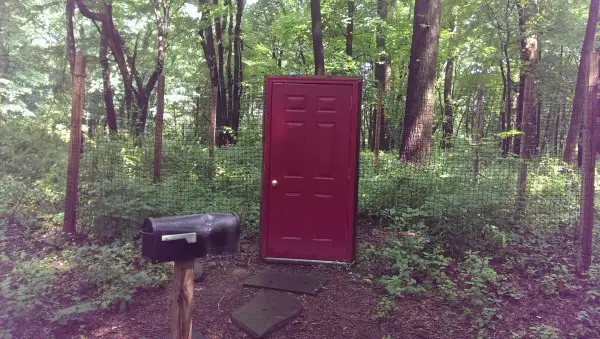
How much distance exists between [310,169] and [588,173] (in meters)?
3.28

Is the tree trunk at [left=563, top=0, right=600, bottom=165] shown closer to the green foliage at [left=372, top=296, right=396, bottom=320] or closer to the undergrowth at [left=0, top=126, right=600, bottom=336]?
the undergrowth at [left=0, top=126, right=600, bottom=336]

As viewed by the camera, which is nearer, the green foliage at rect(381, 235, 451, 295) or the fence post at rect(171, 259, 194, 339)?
the fence post at rect(171, 259, 194, 339)

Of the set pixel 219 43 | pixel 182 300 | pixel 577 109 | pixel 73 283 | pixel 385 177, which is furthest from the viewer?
pixel 219 43

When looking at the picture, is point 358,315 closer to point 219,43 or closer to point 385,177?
point 385,177

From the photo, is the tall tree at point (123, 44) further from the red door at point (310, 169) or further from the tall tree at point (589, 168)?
the tall tree at point (589, 168)

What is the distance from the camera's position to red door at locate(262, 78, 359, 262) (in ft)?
16.4

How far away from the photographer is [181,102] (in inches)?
290

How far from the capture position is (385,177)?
6.88 metres

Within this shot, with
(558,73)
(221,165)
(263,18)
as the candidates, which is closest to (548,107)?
(221,165)

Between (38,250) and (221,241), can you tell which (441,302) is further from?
(38,250)

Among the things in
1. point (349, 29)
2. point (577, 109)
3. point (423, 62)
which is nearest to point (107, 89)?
point (349, 29)

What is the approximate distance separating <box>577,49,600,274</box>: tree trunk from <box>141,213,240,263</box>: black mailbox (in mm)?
4308

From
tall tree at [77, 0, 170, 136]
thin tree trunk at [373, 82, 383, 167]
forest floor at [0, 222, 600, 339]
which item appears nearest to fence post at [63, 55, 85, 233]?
forest floor at [0, 222, 600, 339]

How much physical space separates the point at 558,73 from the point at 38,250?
50.1 ft
